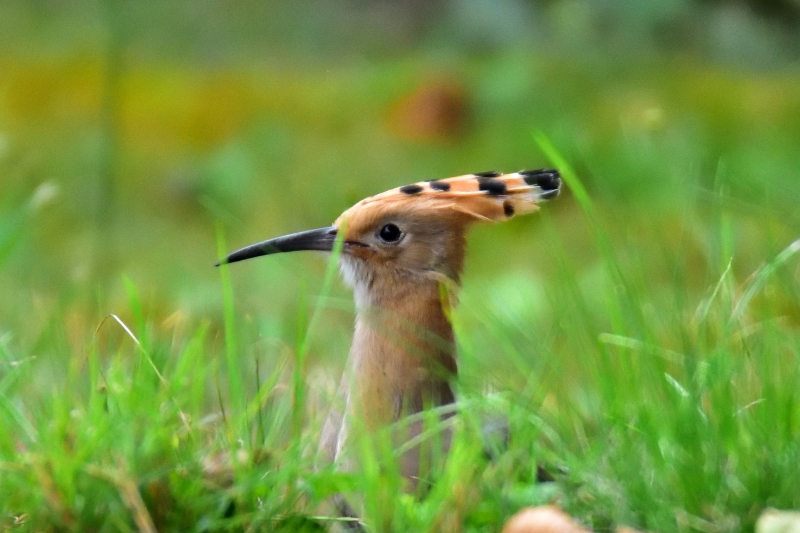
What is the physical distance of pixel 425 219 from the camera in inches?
80.7

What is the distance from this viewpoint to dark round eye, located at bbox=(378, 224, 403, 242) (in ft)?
6.79

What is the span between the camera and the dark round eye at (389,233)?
6.79 ft

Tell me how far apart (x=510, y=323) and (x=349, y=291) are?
613 mm

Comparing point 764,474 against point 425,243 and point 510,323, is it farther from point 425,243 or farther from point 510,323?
point 425,243

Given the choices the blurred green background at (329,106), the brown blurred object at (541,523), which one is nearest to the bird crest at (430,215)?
the brown blurred object at (541,523)

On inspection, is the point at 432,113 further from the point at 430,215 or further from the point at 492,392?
the point at 492,392

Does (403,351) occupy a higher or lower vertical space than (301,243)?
lower

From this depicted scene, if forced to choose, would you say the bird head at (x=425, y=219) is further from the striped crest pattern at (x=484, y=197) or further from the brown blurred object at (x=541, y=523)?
the brown blurred object at (x=541, y=523)

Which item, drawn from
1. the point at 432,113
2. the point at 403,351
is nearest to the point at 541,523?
the point at 403,351

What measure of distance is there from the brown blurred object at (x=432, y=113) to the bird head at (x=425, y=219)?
3.00m

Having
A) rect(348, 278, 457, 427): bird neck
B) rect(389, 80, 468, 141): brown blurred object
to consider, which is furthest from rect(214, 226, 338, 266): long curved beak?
rect(389, 80, 468, 141): brown blurred object

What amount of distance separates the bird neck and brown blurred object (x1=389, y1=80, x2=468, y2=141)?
3.08m

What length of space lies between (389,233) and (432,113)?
324cm

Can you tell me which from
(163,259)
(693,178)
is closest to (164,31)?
(163,259)
